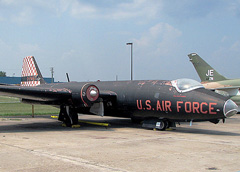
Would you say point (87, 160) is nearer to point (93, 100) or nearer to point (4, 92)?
point (93, 100)

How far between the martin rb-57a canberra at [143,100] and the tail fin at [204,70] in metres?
17.4

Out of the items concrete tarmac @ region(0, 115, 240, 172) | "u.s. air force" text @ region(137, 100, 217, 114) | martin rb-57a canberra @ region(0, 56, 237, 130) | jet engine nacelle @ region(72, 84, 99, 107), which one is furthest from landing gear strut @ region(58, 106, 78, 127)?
concrete tarmac @ region(0, 115, 240, 172)

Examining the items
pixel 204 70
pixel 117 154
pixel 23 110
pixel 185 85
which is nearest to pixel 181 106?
pixel 185 85

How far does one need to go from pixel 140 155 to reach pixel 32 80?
13.4m

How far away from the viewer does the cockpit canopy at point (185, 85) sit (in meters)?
12.7

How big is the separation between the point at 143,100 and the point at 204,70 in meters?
19.0

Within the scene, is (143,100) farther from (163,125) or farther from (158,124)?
(163,125)

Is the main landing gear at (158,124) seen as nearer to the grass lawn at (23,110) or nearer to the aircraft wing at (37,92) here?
the aircraft wing at (37,92)

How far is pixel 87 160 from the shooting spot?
723 cm

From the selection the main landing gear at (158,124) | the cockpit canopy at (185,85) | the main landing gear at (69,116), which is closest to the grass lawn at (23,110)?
the main landing gear at (69,116)

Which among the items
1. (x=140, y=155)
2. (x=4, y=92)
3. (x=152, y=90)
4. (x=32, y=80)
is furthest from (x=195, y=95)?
(x=32, y=80)

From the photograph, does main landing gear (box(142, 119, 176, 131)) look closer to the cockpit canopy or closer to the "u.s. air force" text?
the "u.s. air force" text

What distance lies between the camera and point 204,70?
102ft

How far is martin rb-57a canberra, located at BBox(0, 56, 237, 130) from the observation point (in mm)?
12070
